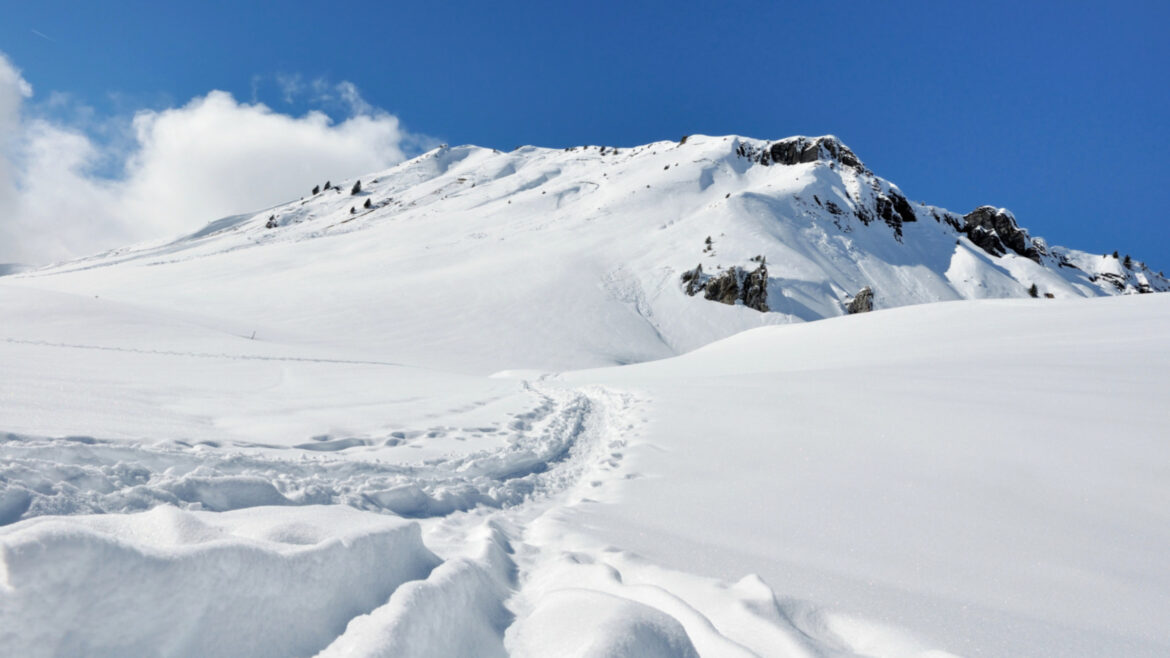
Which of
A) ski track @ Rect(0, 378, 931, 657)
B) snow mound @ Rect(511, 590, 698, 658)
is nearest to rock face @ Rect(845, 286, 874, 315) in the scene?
ski track @ Rect(0, 378, 931, 657)

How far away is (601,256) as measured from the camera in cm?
4912

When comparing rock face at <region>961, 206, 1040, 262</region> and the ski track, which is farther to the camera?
rock face at <region>961, 206, 1040, 262</region>

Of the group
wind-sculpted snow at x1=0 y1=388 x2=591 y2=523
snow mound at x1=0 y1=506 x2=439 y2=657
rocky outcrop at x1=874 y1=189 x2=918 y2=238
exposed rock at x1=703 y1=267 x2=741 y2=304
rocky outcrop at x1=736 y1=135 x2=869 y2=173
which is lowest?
wind-sculpted snow at x1=0 y1=388 x2=591 y2=523

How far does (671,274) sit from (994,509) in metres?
43.1

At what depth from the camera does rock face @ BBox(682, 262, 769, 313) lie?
43.6 meters

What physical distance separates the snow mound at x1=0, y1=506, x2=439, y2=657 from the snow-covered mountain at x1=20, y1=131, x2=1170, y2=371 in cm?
2036

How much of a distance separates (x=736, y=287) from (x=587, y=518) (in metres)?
41.8

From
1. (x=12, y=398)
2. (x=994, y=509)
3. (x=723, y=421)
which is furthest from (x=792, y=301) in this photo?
Result: (x=12, y=398)

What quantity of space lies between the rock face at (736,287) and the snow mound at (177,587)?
141ft

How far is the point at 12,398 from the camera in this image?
514 centimetres

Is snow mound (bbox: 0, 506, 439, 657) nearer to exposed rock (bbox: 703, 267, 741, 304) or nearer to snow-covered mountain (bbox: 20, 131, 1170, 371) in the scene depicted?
snow-covered mountain (bbox: 20, 131, 1170, 371)

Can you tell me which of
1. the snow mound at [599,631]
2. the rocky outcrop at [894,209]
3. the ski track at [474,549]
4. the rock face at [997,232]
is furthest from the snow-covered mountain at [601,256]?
the snow mound at [599,631]

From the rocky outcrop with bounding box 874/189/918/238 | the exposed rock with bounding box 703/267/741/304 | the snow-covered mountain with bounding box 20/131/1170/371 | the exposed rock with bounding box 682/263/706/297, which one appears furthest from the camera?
the rocky outcrop with bounding box 874/189/918/238

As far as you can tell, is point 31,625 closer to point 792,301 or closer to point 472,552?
point 472,552
